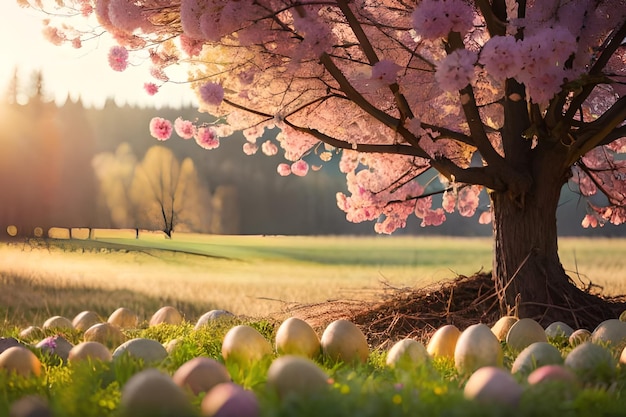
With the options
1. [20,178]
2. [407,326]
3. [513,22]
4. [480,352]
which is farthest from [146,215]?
[480,352]

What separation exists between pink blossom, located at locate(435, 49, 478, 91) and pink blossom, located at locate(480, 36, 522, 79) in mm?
72

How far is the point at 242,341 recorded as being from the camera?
2.80 m

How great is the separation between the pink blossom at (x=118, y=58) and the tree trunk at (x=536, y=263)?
264 cm

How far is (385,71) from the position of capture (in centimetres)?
395

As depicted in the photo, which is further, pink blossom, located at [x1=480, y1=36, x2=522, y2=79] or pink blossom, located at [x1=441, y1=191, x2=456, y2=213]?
pink blossom, located at [x1=441, y1=191, x2=456, y2=213]

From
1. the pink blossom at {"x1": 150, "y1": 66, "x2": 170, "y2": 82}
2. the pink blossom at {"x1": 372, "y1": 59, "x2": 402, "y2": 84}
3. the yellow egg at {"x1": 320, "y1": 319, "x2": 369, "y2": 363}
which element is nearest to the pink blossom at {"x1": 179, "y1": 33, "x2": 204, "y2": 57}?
the pink blossom at {"x1": 150, "y1": 66, "x2": 170, "y2": 82}

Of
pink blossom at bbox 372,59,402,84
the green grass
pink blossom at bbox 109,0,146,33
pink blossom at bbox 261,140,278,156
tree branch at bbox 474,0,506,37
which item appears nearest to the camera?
the green grass

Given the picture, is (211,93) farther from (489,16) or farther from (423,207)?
(423,207)

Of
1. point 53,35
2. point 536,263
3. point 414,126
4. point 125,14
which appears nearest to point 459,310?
point 536,263

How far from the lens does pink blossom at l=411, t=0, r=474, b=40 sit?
357cm

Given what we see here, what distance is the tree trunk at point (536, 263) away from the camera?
4.58 m

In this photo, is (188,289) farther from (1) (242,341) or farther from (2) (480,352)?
(2) (480,352)

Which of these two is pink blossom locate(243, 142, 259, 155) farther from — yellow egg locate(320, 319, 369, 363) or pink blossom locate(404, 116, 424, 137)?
yellow egg locate(320, 319, 369, 363)

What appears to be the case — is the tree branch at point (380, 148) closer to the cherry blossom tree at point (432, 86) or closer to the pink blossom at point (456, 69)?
the cherry blossom tree at point (432, 86)
